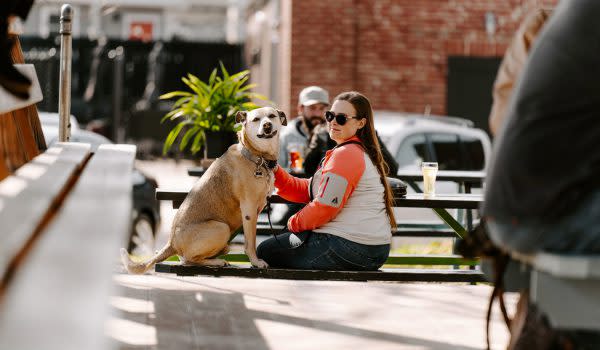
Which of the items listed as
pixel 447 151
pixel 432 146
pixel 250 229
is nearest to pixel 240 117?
pixel 250 229

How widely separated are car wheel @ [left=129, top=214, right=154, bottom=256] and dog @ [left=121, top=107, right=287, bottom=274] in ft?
15.6

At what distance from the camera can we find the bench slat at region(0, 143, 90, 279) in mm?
2127

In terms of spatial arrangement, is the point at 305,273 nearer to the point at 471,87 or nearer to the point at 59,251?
the point at 59,251

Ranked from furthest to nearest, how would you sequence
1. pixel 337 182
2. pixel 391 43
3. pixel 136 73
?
pixel 136 73
pixel 391 43
pixel 337 182

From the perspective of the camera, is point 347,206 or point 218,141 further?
point 218,141

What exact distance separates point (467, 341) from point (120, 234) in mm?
3110

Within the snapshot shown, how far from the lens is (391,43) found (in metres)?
16.8

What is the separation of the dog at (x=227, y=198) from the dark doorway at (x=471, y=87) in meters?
11.7

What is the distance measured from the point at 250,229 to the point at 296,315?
2.01 ft

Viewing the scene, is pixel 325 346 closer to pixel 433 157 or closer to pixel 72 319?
pixel 72 319

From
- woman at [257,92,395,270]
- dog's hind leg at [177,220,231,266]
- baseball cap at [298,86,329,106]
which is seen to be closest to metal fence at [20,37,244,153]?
baseball cap at [298,86,329,106]

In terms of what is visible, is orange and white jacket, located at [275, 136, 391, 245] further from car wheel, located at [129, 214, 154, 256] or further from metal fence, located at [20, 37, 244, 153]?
metal fence, located at [20, 37, 244, 153]

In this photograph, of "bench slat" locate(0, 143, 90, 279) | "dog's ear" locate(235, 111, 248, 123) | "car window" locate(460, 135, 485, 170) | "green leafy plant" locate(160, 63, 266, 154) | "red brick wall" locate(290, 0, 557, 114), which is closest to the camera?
"bench slat" locate(0, 143, 90, 279)

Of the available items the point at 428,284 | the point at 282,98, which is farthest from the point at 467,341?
the point at 282,98
